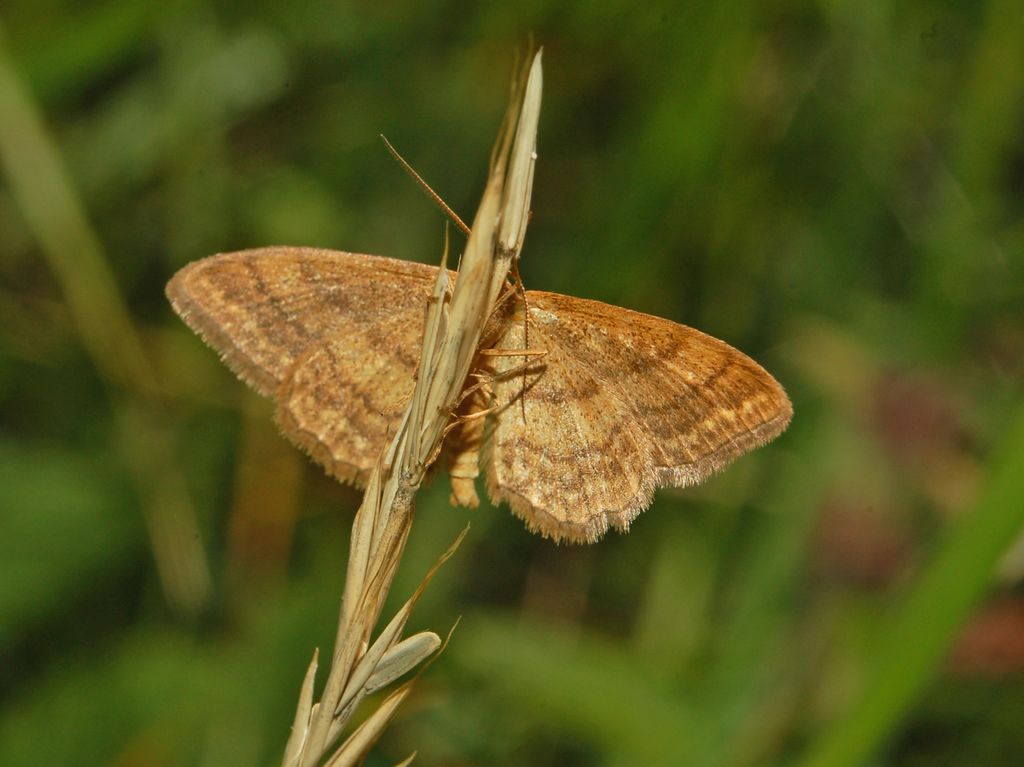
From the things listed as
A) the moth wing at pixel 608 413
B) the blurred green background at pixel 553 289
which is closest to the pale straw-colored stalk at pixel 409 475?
the moth wing at pixel 608 413

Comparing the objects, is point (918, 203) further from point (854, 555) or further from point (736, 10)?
point (854, 555)

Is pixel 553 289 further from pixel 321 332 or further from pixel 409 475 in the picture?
pixel 409 475

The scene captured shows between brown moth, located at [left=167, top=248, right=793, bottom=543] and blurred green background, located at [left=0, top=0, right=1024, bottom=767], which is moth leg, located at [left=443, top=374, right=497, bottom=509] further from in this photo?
blurred green background, located at [left=0, top=0, right=1024, bottom=767]

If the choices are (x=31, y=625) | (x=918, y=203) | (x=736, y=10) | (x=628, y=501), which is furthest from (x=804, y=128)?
(x=31, y=625)

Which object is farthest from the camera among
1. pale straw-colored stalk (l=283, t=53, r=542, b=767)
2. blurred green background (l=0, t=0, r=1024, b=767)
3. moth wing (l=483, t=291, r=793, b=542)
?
blurred green background (l=0, t=0, r=1024, b=767)

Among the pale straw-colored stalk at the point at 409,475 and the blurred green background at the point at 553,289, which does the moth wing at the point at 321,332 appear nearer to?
the pale straw-colored stalk at the point at 409,475

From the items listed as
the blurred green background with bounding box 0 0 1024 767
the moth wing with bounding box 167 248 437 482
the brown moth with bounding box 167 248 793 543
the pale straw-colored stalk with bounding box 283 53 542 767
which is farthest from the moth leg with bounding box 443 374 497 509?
the blurred green background with bounding box 0 0 1024 767
